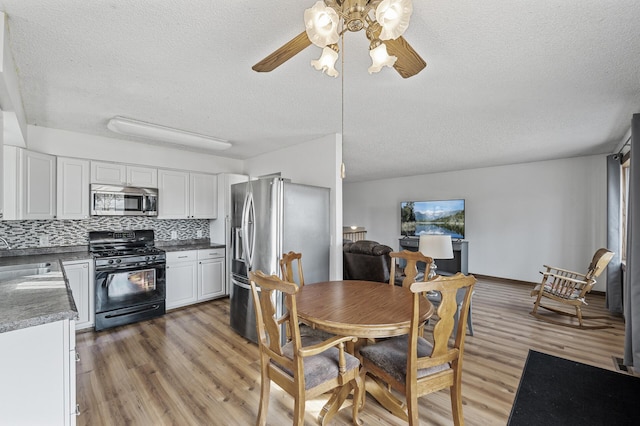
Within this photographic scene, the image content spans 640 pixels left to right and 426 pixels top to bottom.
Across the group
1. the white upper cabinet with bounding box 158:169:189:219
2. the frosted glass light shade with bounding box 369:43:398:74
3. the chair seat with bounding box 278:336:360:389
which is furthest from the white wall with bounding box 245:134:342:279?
the frosted glass light shade with bounding box 369:43:398:74

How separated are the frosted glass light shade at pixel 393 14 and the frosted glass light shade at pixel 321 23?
7.1 inches

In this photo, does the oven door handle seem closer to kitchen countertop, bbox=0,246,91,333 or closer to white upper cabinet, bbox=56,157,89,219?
white upper cabinet, bbox=56,157,89,219

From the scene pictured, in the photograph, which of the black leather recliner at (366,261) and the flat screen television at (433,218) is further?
the flat screen television at (433,218)

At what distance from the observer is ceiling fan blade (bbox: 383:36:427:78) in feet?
4.43

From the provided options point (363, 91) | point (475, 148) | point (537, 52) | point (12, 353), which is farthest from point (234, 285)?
point (475, 148)

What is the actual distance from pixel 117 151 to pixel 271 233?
102 inches

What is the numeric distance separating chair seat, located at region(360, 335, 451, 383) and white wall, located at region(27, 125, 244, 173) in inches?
154

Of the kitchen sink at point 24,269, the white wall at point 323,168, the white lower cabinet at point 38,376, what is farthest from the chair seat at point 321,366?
the kitchen sink at point 24,269

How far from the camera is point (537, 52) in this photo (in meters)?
1.81

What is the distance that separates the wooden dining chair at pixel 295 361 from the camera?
4.93ft

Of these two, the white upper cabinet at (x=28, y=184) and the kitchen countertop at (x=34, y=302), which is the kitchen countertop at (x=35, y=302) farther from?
the white upper cabinet at (x=28, y=184)

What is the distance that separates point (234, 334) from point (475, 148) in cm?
432

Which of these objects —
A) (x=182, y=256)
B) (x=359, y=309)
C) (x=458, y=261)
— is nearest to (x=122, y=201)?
(x=182, y=256)

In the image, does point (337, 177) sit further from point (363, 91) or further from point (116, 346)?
point (116, 346)
